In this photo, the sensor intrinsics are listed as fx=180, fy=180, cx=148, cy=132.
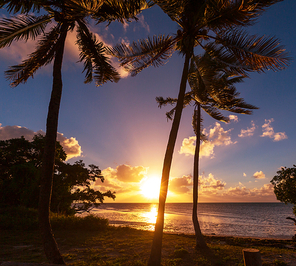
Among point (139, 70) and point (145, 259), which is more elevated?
point (139, 70)

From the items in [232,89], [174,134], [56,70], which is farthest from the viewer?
[232,89]

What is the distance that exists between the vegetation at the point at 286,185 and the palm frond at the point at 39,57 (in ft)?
75.0

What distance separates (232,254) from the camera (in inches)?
381

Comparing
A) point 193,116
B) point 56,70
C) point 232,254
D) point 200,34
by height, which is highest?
point 200,34

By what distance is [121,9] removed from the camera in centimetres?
637

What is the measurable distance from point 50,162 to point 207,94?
1018 cm

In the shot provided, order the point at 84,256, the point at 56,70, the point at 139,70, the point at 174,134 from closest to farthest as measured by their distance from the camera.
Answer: the point at 56,70 → the point at 174,134 → the point at 84,256 → the point at 139,70

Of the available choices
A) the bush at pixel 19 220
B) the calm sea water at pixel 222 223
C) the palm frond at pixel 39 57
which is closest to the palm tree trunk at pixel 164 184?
the palm frond at pixel 39 57

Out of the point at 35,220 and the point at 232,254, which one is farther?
the point at 35,220

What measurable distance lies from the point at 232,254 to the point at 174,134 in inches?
295

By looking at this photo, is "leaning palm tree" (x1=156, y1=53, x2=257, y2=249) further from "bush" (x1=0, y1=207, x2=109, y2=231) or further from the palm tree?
"bush" (x1=0, y1=207, x2=109, y2=231)

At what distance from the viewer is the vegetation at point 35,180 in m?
20.6

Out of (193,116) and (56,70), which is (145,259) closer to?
(56,70)

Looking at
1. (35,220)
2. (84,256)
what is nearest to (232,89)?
(84,256)
